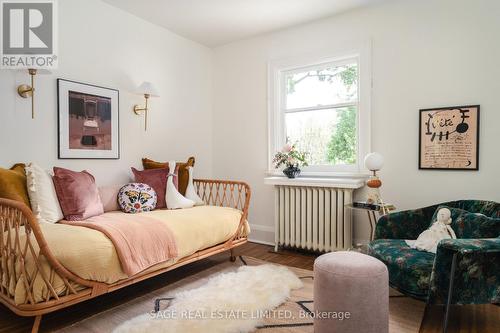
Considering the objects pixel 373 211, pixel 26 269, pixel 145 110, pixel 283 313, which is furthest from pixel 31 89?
pixel 373 211

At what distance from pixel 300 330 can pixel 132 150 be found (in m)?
2.45

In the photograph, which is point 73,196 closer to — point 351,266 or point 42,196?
point 42,196

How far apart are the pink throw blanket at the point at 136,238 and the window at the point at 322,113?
1.92 m

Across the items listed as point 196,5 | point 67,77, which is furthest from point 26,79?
point 196,5

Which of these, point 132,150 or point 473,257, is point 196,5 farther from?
point 473,257

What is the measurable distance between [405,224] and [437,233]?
325 millimetres

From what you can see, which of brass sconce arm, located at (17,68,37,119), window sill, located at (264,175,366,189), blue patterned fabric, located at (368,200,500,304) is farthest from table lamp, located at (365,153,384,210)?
brass sconce arm, located at (17,68,37,119)

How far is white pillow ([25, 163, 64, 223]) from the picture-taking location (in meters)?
2.31

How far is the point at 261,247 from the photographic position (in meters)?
3.76

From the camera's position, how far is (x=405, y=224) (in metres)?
2.53

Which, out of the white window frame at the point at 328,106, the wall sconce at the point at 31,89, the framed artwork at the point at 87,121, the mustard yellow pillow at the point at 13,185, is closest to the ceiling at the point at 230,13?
the white window frame at the point at 328,106

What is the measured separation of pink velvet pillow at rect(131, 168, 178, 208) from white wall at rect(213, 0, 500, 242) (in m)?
1.31

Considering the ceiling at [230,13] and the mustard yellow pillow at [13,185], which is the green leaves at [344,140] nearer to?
the ceiling at [230,13]

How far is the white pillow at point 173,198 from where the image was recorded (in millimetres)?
3047
